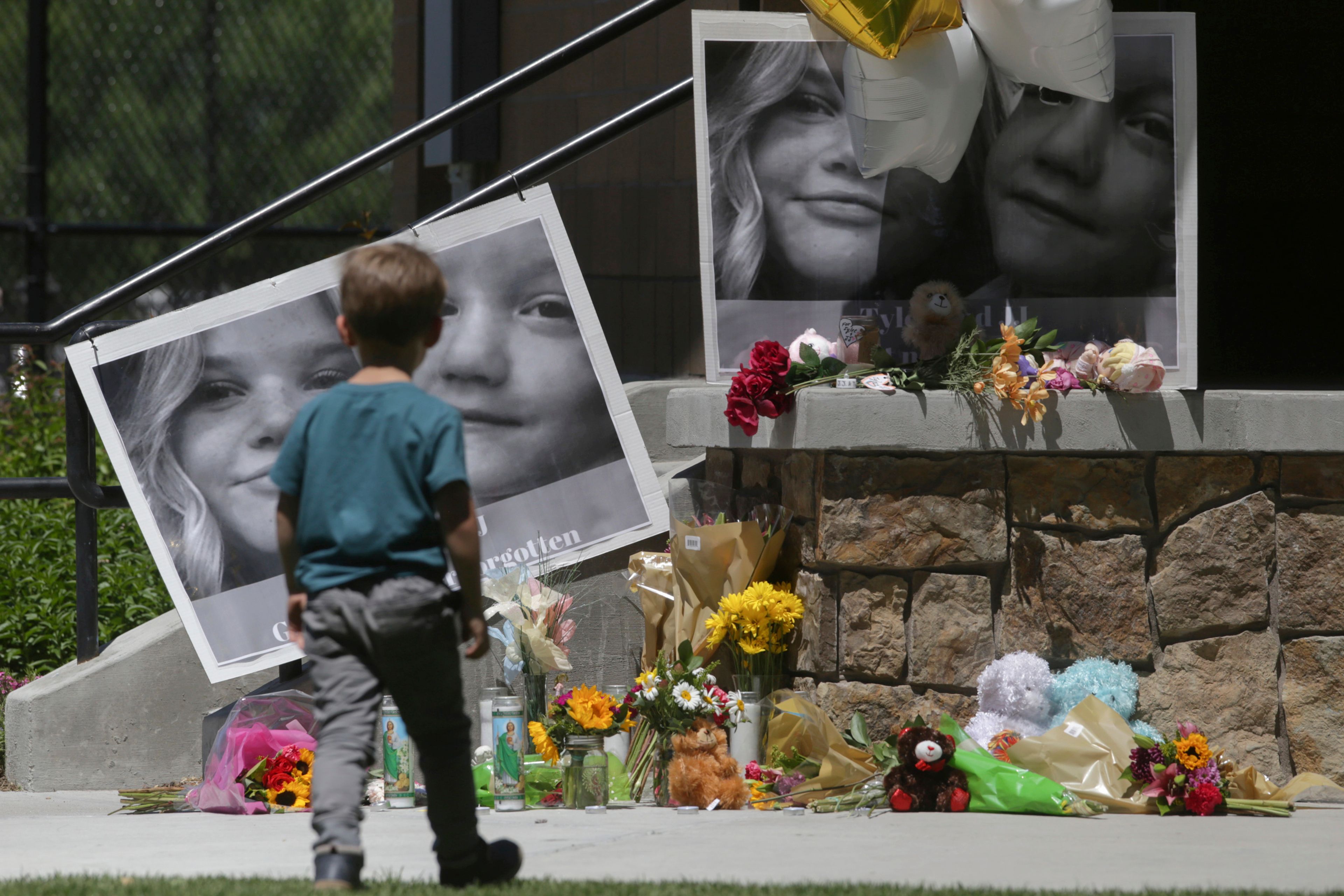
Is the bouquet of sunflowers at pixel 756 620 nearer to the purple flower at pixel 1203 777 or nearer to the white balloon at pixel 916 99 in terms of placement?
the purple flower at pixel 1203 777

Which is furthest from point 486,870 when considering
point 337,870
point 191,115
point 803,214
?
point 191,115

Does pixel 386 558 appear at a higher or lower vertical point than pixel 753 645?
higher

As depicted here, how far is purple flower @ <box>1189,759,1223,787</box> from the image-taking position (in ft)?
13.9

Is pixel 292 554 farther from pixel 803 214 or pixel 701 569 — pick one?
pixel 803 214

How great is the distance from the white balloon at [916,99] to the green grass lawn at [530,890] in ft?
7.86

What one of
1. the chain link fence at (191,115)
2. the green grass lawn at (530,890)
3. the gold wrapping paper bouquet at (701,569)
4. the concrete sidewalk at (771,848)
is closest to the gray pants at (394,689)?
the green grass lawn at (530,890)

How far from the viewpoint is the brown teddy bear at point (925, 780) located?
4.29 m

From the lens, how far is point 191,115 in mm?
12227

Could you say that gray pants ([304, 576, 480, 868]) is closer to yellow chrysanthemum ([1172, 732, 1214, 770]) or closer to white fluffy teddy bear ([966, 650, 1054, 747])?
white fluffy teddy bear ([966, 650, 1054, 747])

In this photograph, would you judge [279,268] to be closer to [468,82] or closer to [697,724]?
[468,82]

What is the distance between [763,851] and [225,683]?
91.0 inches

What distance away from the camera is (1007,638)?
466 cm

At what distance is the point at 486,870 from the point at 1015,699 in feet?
6.39

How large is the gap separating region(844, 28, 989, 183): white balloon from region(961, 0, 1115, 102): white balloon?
72 millimetres
